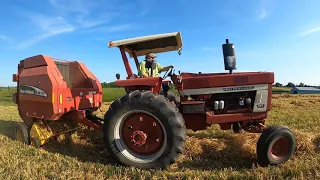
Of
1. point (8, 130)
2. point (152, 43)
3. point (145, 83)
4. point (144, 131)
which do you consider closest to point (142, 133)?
point (144, 131)

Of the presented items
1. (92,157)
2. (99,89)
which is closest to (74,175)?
(92,157)

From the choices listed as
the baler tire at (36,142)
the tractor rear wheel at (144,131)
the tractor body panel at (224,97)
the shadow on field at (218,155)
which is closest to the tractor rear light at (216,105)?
the tractor body panel at (224,97)

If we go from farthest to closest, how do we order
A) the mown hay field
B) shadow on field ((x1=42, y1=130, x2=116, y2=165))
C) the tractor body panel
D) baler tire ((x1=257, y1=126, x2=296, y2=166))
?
1. shadow on field ((x1=42, y1=130, x2=116, y2=165))
2. the tractor body panel
3. baler tire ((x1=257, y1=126, x2=296, y2=166))
4. the mown hay field

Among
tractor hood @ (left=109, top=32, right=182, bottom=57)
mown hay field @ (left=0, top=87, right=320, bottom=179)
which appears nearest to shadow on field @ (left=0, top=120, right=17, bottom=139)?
mown hay field @ (left=0, top=87, right=320, bottom=179)

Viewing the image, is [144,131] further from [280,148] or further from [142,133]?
[280,148]

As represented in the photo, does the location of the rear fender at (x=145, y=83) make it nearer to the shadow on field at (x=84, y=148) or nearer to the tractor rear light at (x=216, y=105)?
the tractor rear light at (x=216, y=105)

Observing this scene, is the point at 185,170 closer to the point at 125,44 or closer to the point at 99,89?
the point at 125,44

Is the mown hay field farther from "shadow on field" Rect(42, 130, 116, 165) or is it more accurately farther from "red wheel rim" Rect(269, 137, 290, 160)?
"red wheel rim" Rect(269, 137, 290, 160)

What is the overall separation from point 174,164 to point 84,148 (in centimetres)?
198

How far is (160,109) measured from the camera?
450cm

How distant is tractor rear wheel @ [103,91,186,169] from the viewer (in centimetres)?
445

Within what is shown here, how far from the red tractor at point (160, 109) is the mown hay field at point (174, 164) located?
0.88ft

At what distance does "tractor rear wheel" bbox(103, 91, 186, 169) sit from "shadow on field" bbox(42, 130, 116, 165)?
400 millimetres

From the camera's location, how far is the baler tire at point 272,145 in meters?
4.43
